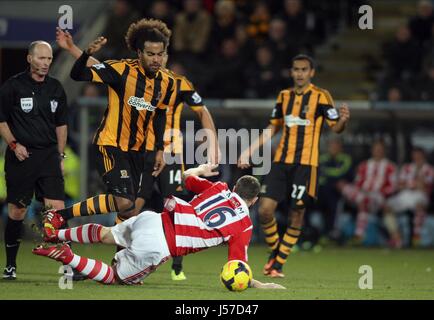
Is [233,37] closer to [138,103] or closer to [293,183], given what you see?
[293,183]

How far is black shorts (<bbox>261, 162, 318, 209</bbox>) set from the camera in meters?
10.4

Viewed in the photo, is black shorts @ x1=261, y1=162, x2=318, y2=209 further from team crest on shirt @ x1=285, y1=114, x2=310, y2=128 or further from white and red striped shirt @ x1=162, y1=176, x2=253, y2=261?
white and red striped shirt @ x1=162, y1=176, x2=253, y2=261

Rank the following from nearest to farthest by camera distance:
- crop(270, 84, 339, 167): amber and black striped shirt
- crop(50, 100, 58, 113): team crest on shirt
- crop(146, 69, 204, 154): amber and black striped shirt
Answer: crop(50, 100, 58, 113): team crest on shirt
crop(146, 69, 204, 154): amber and black striped shirt
crop(270, 84, 339, 167): amber and black striped shirt

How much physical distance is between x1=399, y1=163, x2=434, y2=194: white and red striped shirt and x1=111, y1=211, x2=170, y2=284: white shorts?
26.6 ft

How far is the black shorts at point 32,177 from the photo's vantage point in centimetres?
875

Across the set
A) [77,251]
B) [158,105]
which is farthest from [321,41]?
[158,105]

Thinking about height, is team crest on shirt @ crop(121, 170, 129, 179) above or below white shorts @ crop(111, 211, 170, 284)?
above

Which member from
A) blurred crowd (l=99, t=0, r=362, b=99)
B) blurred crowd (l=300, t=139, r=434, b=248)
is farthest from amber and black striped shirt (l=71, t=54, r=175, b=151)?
blurred crowd (l=99, t=0, r=362, b=99)

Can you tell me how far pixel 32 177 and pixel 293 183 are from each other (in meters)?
2.89

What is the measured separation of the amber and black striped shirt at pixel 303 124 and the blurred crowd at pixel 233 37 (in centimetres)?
530

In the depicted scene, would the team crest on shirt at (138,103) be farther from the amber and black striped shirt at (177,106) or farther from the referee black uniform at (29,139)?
the referee black uniform at (29,139)

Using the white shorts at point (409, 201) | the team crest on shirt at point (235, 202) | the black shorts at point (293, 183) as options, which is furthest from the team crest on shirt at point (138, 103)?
the white shorts at point (409, 201)
